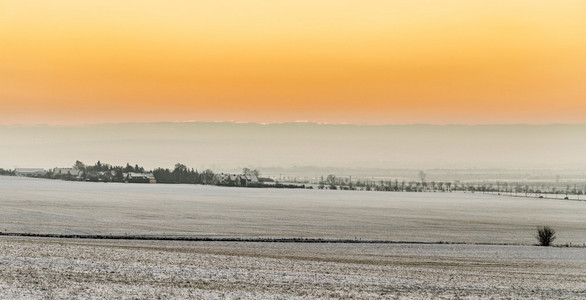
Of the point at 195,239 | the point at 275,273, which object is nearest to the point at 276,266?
the point at 275,273

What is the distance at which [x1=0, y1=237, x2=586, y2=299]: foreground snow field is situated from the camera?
2389 centimetres

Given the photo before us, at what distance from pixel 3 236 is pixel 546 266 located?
30038 mm

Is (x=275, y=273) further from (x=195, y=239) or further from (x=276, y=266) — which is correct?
(x=195, y=239)

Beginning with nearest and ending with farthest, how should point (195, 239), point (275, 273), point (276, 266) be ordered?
point (275, 273)
point (276, 266)
point (195, 239)

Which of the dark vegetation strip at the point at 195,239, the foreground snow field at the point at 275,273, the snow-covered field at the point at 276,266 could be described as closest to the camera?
the foreground snow field at the point at 275,273

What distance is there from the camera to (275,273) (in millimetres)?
29094

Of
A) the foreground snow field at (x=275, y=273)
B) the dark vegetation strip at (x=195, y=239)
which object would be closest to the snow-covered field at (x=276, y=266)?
the foreground snow field at (x=275, y=273)

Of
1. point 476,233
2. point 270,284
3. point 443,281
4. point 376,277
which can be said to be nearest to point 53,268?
point 270,284

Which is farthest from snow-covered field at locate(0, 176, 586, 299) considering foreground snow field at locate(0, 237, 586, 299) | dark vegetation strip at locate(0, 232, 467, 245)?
dark vegetation strip at locate(0, 232, 467, 245)

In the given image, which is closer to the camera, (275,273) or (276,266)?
(275,273)

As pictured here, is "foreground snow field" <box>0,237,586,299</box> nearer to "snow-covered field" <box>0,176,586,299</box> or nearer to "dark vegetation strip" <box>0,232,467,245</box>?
"snow-covered field" <box>0,176,586,299</box>

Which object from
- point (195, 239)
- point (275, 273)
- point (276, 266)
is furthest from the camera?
point (195, 239)

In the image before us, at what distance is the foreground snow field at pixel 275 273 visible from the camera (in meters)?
23.9

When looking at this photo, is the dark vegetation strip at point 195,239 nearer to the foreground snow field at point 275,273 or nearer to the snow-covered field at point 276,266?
the snow-covered field at point 276,266
